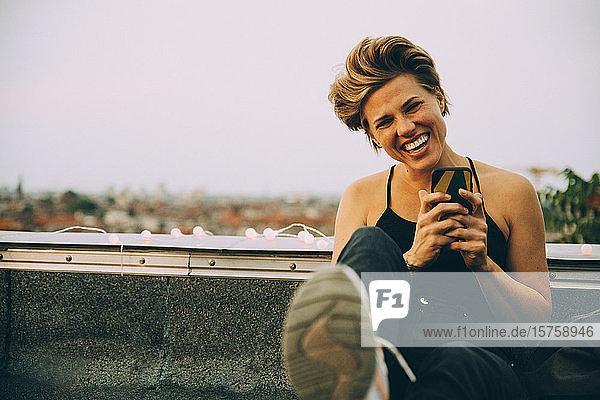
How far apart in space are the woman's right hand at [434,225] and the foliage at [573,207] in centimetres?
89

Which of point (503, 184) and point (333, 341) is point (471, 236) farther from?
point (333, 341)

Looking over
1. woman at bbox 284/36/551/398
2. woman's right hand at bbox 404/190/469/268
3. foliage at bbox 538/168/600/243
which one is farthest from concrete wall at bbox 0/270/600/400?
foliage at bbox 538/168/600/243

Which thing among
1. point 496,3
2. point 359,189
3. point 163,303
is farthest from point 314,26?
point 163,303

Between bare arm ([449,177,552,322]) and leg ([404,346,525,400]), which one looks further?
bare arm ([449,177,552,322])

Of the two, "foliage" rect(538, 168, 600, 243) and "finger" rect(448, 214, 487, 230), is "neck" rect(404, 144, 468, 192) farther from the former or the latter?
"foliage" rect(538, 168, 600, 243)

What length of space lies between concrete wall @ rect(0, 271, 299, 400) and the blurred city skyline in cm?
45

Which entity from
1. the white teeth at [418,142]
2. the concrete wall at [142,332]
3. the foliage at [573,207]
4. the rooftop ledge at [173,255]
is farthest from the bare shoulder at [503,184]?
the foliage at [573,207]

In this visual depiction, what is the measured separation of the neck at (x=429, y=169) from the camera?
877mm

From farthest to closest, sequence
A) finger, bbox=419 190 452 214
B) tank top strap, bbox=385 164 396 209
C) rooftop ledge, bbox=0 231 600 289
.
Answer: rooftop ledge, bbox=0 231 600 289, tank top strap, bbox=385 164 396 209, finger, bbox=419 190 452 214

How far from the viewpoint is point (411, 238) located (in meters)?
0.88

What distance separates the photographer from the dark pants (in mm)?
515

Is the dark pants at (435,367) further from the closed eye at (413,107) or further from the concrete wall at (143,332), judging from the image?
the concrete wall at (143,332)

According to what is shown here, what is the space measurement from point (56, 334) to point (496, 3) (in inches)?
57.2

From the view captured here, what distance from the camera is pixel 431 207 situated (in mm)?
729
